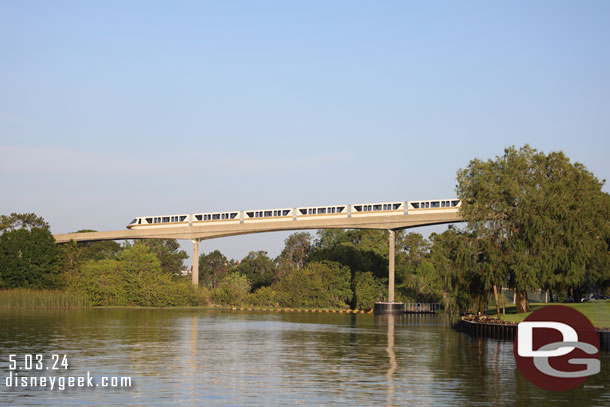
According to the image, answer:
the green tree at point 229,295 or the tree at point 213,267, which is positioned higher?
the tree at point 213,267

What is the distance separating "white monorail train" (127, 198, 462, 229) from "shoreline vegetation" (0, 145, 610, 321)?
13.2 ft

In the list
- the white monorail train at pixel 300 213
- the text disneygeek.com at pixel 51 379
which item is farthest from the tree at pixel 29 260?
the text disneygeek.com at pixel 51 379

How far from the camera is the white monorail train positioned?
87188mm

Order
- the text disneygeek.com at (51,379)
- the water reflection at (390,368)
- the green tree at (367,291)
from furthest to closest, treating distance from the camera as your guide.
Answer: the green tree at (367,291) → the text disneygeek.com at (51,379) → the water reflection at (390,368)

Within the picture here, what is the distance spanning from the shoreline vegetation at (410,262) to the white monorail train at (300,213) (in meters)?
4.01

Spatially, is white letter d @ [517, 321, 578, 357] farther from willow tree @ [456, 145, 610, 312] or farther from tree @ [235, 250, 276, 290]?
tree @ [235, 250, 276, 290]

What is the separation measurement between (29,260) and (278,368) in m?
66.9

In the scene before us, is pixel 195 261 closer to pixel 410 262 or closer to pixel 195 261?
pixel 195 261

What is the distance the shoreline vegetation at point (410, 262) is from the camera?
50562 mm

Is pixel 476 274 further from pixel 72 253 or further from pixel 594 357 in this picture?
pixel 72 253

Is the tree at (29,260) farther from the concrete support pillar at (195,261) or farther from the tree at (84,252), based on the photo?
the concrete support pillar at (195,261)

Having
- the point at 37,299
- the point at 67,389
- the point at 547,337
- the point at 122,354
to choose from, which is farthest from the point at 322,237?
the point at 67,389

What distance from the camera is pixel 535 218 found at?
49.5m

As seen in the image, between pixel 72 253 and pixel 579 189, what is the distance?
6559cm
